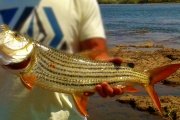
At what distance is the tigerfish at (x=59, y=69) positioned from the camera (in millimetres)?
4191

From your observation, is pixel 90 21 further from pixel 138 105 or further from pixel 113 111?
pixel 138 105

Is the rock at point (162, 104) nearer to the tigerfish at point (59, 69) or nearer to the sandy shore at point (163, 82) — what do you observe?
the sandy shore at point (163, 82)

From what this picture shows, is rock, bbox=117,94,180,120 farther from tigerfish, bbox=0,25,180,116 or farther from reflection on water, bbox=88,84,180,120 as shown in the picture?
tigerfish, bbox=0,25,180,116

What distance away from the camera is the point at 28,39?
14.1 feet

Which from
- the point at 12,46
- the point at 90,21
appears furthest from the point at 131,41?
the point at 12,46

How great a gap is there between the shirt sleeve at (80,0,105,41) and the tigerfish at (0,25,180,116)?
12.8 inches

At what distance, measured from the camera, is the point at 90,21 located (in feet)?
15.8

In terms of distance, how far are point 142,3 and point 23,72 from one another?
104m

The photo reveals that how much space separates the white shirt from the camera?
15.5 ft

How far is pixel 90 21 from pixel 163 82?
54.9 ft

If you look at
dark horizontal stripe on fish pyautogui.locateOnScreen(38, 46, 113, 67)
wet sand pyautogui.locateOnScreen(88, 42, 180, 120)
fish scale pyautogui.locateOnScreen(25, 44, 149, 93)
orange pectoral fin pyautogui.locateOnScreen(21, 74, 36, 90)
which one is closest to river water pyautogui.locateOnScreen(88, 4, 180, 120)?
wet sand pyautogui.locateOnScreen(88, 42, 180, 120)

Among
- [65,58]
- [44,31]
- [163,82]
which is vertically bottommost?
[163,82]

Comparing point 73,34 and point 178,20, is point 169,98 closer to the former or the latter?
point 73,34

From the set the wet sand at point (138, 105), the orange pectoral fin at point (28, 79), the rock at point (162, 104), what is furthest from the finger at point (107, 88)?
the rock at point (162, 104)
